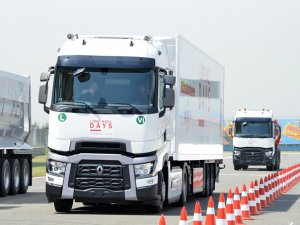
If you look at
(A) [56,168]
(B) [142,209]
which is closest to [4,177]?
(B) [142,209]

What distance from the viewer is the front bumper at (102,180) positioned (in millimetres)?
19594

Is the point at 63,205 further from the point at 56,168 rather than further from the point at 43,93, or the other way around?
the point at 43,93

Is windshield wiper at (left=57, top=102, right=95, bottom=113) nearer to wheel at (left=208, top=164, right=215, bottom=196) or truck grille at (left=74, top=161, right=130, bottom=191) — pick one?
truck grille at (left=74, top=161, right=130, bottom=191)

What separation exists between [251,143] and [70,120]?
31.3 m

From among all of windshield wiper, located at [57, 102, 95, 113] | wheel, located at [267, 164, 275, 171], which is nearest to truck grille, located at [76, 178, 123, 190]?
windshield wiper, located at [57, 102, 95, 113]

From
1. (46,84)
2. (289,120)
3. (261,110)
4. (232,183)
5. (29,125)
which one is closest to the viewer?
(46,84)

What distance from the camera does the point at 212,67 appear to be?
2839 centimetres

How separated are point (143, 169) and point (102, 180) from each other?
0.83m

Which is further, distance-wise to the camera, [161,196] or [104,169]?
[161,196]

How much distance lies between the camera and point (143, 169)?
19656 mm

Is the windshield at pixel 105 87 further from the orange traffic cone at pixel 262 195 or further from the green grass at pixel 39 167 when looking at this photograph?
the green grass at pixel 39 167

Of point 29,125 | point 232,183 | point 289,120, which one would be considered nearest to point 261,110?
point 232,183

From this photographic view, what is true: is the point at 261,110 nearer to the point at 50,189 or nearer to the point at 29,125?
the point at 29,125

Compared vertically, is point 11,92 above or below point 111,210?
above
